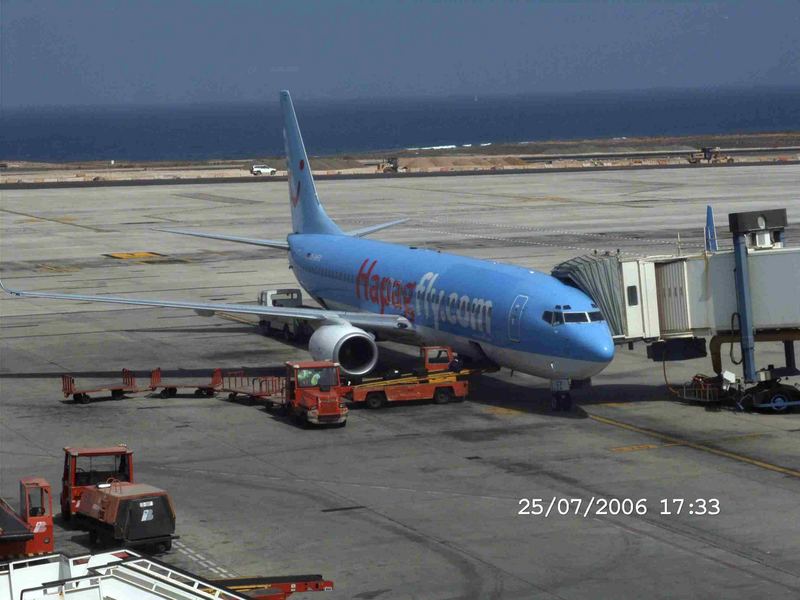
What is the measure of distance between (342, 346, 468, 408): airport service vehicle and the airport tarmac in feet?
1.67

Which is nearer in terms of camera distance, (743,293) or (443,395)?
(743,293)

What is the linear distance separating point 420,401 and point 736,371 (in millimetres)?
12000

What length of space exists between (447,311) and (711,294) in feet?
27.0

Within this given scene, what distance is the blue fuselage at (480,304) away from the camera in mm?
37531

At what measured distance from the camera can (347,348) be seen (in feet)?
139

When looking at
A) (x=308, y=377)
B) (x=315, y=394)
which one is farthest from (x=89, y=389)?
(x=315, y=394)

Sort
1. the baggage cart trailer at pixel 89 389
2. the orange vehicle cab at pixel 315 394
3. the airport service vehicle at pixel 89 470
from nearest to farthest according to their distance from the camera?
the airport service vehicle at pixel 89 470
the orange vehicle cab at pixel 315 394
the baggage cart trailer at pixel 89 389

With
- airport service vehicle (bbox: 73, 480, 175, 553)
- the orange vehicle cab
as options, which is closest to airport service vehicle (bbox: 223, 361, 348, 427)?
the orange vehicle cab

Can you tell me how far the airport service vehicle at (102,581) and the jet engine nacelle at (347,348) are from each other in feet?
77.2

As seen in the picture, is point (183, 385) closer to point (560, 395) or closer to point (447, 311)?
point (447, 311)

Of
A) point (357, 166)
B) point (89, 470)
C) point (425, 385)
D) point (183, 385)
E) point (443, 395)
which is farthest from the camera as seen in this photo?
point (357, 166)

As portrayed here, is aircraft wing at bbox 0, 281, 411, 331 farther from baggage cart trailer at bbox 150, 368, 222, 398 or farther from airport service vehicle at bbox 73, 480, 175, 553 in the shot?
airport service vehicle at bbox 73, 480, 175, 553

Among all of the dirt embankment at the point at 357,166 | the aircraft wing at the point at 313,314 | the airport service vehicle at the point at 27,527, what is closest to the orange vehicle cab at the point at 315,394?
the aircraft wing at the point at 313,314

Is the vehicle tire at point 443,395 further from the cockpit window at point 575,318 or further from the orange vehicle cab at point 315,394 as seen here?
the cockpit window at point 575,318
